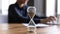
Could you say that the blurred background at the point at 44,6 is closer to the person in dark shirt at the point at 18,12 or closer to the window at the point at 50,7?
the window at the point at 50,7

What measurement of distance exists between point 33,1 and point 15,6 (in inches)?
60.8

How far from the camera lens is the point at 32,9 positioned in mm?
1196

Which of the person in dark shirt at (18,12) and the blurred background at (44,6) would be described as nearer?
the person in dark shirt at (18,12)

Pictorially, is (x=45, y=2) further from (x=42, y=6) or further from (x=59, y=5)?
(x=59, y=5)

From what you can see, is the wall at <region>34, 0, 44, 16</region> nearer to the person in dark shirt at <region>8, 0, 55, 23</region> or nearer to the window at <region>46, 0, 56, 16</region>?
the window at <region>46, 0, 56, 16</region>

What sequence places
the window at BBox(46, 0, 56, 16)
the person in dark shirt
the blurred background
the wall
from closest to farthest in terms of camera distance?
the person in dark shirt, the blurred background, the wall, the window at BBox(46, 0, 56, 16)

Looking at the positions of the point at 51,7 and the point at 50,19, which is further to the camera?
the point at 51,7

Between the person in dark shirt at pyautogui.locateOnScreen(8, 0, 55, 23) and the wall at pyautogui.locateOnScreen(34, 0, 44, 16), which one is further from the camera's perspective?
the wall at pyautogui.locateOnScreen(34, 0, 44, 16)

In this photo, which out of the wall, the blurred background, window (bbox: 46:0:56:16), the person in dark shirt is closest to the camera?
the person in dark shirt

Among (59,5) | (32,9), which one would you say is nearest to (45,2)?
(59,5)

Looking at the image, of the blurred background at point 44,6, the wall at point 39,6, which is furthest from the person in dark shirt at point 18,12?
the wall at point 39,6

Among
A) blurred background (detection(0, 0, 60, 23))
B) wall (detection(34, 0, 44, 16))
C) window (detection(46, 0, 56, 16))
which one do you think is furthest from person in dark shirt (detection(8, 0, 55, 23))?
window (detection(46, 0, 56, 16))

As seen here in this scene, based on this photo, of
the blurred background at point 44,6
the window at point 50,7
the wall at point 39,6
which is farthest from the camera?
the window at point 50,7

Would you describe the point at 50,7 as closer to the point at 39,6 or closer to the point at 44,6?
the point at 44,6
